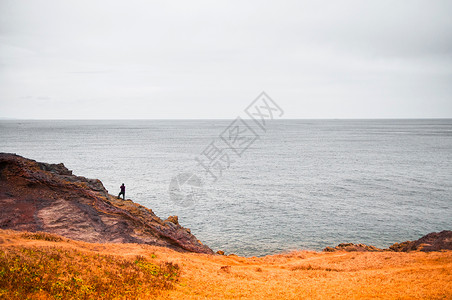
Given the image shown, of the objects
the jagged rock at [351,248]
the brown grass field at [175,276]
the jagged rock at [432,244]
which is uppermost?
the brown grass field at [175,276]

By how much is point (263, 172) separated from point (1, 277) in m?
60.4

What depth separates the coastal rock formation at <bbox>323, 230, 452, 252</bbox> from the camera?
2747 centimetres

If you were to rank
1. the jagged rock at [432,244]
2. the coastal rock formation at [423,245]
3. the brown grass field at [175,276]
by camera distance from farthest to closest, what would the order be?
the coastal rock formation at [423,245]
the jagged rock at [432,244]
the brown grass field at [175,276]

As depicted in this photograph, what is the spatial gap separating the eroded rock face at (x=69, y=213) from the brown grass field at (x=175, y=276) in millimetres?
2967

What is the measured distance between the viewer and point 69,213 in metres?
26.4

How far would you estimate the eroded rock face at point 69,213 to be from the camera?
24578 millimetres

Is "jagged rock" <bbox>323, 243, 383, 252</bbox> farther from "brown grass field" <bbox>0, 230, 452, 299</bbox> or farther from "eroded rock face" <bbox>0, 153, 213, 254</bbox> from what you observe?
"eroded rock face" <bbox>0, 153, 213, 254</bbox>

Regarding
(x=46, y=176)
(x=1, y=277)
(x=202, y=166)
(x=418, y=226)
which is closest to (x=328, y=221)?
(x=418, y=226)

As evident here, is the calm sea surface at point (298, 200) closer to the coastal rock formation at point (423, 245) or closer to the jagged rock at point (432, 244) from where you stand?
the coastal rock formation at point (423, 245)

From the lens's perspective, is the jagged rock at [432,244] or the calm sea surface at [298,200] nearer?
the jagged rock at [432,244]

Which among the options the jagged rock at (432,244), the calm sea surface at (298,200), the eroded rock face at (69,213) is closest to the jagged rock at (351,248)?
the calm sea surface at (298,200)

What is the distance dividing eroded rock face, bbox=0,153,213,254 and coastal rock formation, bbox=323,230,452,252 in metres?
14.1

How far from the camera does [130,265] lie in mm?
18484

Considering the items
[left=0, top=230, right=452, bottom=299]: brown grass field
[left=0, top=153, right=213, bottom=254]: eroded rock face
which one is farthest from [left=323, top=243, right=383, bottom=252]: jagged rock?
[left=0, top=153, right=213, bottom=254]: eroded rock face
